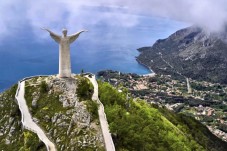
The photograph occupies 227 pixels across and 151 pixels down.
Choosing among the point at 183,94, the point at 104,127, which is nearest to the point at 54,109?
the point at 104,127

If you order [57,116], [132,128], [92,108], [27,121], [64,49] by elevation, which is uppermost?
[64,49]

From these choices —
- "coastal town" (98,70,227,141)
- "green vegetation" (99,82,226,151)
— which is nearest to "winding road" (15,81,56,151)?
"green vegetation" (99,82,226,151)

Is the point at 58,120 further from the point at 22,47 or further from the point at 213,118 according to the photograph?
the point at 22,47

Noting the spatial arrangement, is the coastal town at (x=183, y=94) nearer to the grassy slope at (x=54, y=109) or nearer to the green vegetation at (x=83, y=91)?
the green vegetation at (x=83, y=91)

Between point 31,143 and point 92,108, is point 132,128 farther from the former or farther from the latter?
point 31,143

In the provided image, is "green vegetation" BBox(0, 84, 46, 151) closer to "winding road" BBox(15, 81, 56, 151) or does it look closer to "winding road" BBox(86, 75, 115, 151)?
"winding road" BBox(15, 81, 56, 151)

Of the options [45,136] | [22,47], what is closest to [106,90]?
[45,136]
